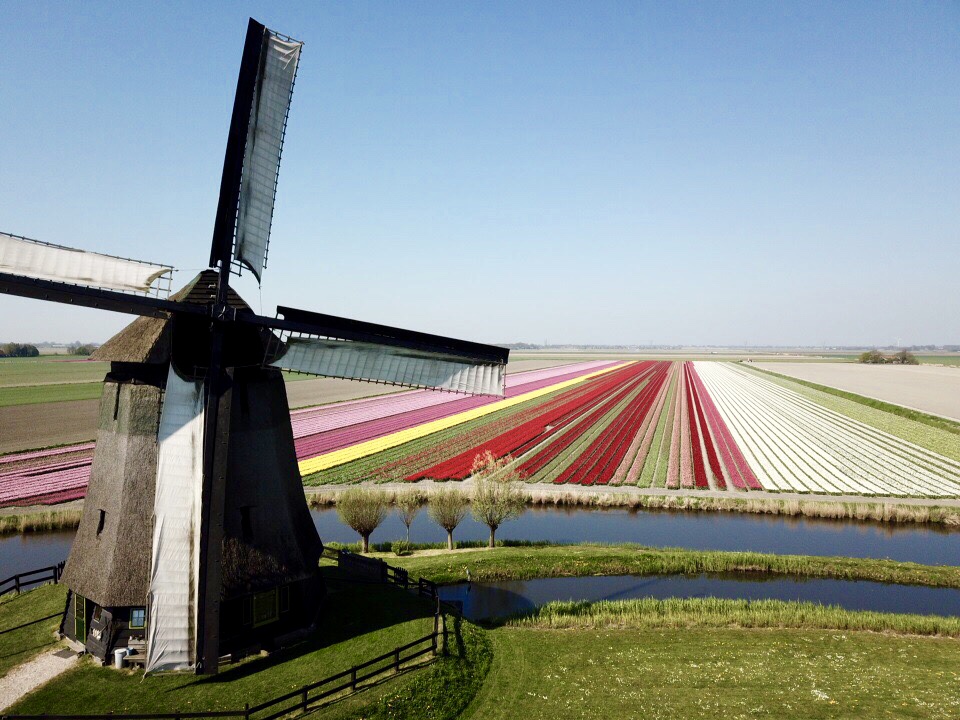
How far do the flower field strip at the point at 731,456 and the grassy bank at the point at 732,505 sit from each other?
336 centimetres

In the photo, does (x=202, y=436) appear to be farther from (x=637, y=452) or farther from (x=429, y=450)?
(x=637, y=452)

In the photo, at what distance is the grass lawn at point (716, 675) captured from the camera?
1289 cm

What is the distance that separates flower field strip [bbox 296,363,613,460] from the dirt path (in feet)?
71.6

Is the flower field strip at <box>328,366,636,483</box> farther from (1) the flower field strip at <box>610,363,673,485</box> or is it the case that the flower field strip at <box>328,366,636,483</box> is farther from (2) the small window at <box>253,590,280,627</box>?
(2) the small window at <box>253,590,280,627</box>

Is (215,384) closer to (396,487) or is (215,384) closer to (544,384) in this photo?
(396,487)

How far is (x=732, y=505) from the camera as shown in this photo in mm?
31719

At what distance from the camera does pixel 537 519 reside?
3116 cm

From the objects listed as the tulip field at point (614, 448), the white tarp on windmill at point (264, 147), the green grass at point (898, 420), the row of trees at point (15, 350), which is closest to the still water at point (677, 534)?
the tulip field at point (614, 448)

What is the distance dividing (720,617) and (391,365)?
532 inches

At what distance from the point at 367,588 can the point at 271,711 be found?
6.45 meters

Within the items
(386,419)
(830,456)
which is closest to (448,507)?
(830,456)

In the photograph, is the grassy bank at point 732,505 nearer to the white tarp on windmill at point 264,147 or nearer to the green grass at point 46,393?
the white tarp on windmill at point 264,147

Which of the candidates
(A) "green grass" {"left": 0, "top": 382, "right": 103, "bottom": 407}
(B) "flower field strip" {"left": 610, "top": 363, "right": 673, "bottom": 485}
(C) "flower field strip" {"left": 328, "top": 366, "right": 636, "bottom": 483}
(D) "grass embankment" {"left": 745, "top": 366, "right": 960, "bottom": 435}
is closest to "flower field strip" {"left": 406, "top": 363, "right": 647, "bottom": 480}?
(C) "flower field strip" {"left": 328, "top": 366, "right": 636, "bottom": 483}

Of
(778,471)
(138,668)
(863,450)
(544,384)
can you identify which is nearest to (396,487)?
(138,668)
